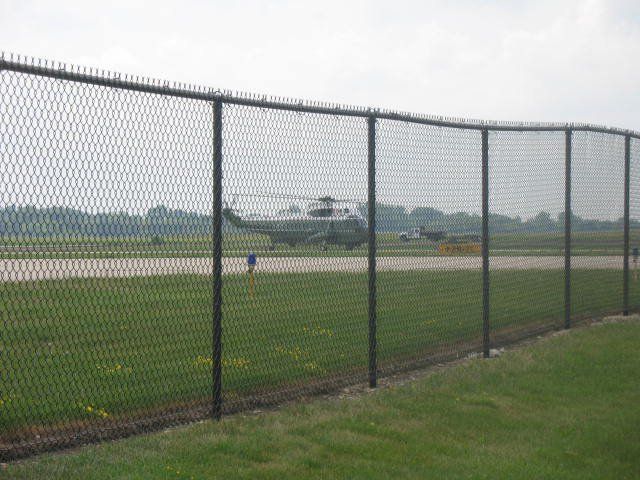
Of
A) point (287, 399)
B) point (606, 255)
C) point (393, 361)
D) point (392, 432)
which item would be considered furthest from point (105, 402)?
point (606, 255)

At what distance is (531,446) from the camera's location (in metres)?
5.67

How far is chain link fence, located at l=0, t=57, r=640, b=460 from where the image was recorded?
17.0 feet

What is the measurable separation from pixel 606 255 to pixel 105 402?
8.86 meters

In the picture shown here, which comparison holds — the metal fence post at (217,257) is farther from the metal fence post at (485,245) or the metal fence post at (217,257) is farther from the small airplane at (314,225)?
the metal fence post at (485,245)

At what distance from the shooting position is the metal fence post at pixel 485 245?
9086mm

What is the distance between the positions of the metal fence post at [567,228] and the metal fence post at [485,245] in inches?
80.1

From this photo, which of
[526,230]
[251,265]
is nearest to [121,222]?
[251,265]

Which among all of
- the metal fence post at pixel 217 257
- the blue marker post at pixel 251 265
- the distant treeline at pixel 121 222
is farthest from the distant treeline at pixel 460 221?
the metal fence post at pixel 217 257

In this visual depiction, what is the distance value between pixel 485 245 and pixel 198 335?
3.40 meters

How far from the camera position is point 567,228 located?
10922mm

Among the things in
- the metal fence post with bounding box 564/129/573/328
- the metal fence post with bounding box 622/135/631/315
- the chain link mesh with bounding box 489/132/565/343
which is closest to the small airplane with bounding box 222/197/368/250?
the chain link mesh with bounding box 489/132/565/343

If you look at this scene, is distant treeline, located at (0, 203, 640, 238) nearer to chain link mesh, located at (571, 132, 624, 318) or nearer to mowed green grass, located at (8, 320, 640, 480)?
mowed green grass, located at (8, 320, 640, 480)

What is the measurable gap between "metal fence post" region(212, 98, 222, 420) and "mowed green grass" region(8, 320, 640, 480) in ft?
0.85

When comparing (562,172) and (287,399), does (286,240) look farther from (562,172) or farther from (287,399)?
(562,172)
